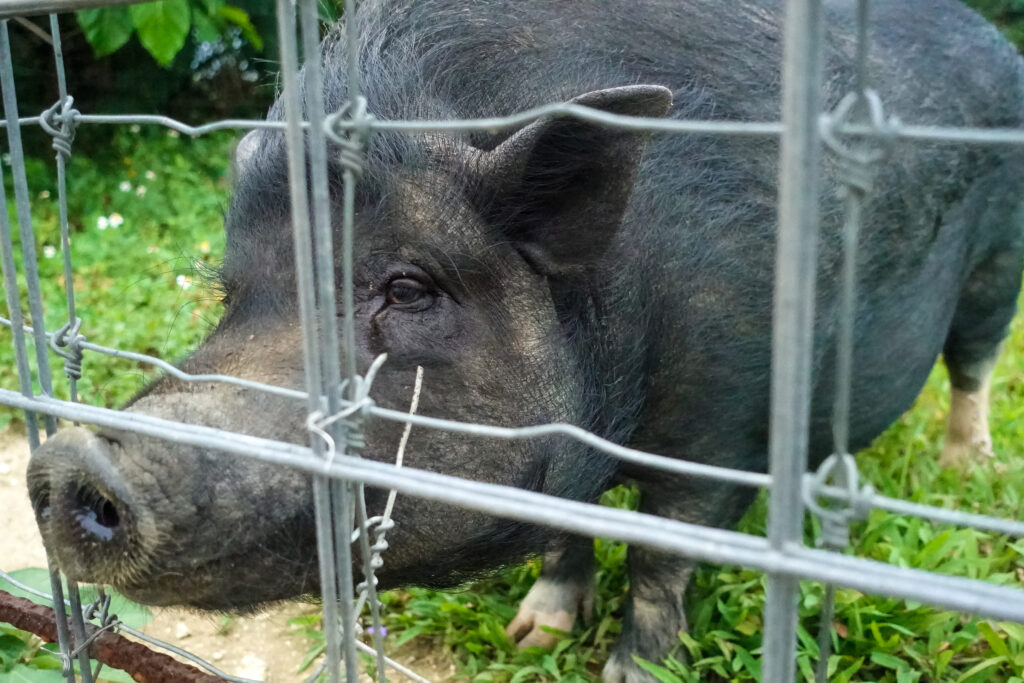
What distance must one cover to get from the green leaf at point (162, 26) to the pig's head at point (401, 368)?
4.29 metres

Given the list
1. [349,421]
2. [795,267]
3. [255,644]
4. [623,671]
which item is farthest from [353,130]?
[255,644]

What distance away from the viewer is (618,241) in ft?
9.57

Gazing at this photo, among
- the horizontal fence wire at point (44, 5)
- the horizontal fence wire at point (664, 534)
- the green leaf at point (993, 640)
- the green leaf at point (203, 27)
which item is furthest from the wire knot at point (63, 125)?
the green leaf at point (203, 27)

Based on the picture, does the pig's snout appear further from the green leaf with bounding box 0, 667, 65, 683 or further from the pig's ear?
the pig's ear

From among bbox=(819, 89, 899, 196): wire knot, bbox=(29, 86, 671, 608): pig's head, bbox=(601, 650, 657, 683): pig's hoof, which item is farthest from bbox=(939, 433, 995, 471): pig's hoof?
bbox=(819, 89, 899, 196): wire knot

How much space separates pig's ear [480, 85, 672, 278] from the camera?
2.40m

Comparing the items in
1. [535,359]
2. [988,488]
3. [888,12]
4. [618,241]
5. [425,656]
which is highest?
[888,12]

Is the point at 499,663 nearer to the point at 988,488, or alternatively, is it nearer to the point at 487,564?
the point at 487,564

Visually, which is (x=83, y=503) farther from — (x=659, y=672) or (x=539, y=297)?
(x=659, y=672)

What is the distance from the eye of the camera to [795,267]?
118 cm

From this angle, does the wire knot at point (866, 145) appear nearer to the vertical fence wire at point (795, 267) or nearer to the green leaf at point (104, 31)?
the vertical fence wire at point (795, 267)

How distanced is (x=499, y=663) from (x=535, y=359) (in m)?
1.32

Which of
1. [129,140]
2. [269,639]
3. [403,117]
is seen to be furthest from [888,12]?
[129,140]

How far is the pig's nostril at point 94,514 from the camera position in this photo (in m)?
2.11
